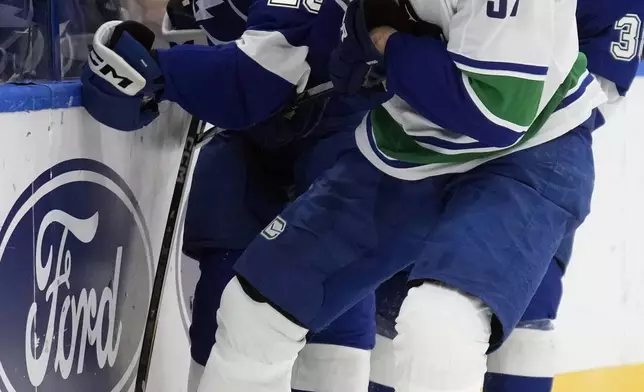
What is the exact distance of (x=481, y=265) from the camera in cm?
91

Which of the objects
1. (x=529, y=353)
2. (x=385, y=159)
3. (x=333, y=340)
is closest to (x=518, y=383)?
(x=529, y=353)

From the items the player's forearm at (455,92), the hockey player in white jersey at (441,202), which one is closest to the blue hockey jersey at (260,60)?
the hockey player in white jersey at (441,202)

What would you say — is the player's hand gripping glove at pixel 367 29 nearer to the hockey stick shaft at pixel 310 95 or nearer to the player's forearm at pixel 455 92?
the player's forearm at pixel 455 92

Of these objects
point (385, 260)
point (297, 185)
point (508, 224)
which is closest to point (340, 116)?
point (297, 185)

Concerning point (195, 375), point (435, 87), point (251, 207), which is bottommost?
point (195, 375)

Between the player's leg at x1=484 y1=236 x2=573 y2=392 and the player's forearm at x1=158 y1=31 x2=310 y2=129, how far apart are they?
A: 412 millimetres

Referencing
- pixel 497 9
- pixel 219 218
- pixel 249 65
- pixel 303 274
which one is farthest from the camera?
pixel 219 218

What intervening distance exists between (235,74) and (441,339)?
0.44m

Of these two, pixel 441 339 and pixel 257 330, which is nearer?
pixel 441 339

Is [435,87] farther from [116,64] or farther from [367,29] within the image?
[116,64]

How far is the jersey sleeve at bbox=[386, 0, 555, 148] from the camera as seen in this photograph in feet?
2.89

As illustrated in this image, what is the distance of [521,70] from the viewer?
34.9 inches

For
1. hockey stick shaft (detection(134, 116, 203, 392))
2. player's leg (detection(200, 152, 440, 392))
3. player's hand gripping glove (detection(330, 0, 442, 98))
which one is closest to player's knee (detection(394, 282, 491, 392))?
player's leg (detection(200, 152, 440, 392))

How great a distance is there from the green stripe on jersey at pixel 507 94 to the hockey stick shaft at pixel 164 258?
0.53 meters
